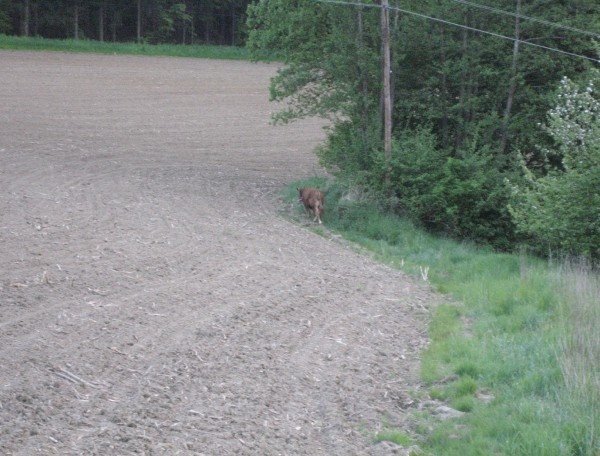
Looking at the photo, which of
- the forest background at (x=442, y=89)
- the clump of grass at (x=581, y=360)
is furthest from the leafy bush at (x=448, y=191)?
the clump of grass at (x=581, y=360)

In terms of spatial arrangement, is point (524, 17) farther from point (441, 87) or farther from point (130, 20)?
point (130, 20)

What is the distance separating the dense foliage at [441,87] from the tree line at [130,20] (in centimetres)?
3978

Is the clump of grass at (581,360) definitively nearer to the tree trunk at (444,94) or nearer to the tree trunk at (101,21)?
the tree trunk at (444,94)

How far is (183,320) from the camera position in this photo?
11.0 meters

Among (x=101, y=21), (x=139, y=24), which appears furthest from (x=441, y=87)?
(x=101, y=21)

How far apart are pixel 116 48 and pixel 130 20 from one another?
9863mm

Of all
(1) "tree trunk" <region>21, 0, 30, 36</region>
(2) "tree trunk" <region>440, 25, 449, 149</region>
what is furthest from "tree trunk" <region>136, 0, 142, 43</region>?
(2) "tree trunk" <region>440, 25, 449, 149</region>

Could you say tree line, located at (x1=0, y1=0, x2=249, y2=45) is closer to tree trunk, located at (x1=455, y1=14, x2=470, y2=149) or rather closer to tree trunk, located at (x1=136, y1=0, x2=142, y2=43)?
tree trunk, located at (x1=136, y1=0, x2=142, y2=43)

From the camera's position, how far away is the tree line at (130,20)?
60062 millimetres

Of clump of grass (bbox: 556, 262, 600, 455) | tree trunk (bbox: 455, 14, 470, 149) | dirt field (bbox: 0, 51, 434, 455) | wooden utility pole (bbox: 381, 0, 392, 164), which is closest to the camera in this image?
clump of grass (bbox: 556, 262, 600, 455)

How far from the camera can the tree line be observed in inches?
2365

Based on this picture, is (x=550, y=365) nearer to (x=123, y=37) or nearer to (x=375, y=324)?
(x=375, y=324)

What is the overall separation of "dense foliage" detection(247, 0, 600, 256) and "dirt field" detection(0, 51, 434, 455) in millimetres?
2719

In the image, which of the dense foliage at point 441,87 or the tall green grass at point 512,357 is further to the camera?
the dense foliage at point 441,87
